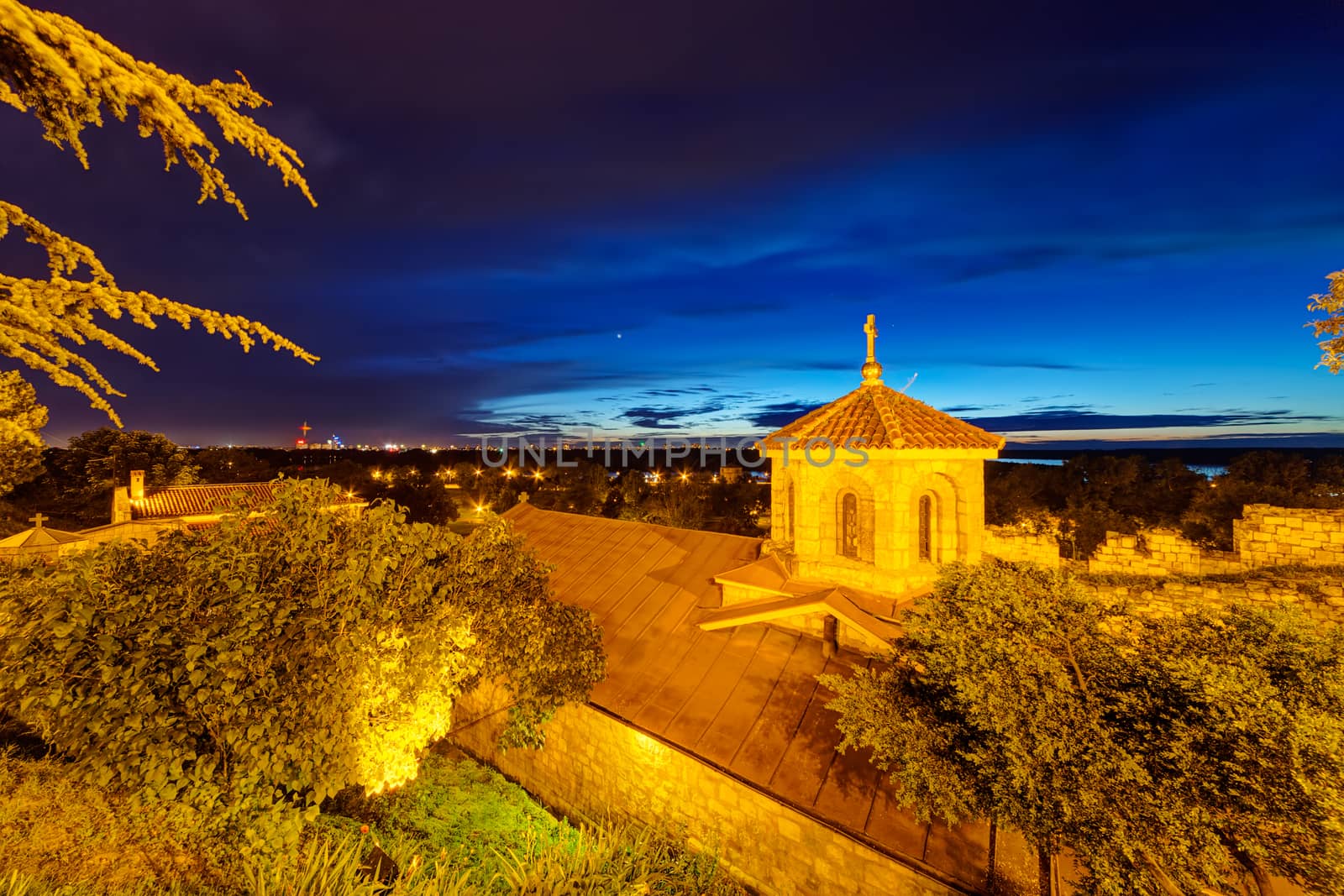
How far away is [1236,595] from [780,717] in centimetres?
1759

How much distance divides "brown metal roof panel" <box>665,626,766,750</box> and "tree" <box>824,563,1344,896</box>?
325 centimetres

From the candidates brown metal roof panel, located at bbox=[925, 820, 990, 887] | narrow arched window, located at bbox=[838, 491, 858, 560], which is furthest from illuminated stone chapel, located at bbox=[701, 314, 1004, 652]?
brown metal roof panel, located at bbox=[925, 820, 990, 887]

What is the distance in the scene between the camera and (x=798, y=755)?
7883mm

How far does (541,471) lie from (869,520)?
54684mm

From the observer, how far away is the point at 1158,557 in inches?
819

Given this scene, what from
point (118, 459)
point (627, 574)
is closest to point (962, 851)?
point (627, 574)

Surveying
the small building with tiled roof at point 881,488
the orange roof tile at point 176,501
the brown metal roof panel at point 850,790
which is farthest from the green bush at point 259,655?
the orange roof tile at point 176,501

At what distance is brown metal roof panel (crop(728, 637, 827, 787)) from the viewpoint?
25.7 ft

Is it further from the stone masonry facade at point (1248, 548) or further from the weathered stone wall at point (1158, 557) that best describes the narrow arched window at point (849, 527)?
the stone masonry facade at point (1248, 548)

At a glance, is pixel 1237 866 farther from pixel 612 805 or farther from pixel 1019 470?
pixel 1019 470

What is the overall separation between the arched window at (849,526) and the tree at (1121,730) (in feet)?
13.2

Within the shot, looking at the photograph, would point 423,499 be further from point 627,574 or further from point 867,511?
point 867,511

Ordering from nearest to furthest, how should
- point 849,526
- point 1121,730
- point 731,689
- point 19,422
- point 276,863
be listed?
point 1121,730 → point 276,863 → point 731,689 → point 849,526 → point 19,422

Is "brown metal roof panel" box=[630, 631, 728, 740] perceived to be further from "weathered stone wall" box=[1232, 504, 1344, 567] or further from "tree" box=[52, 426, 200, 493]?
"tree" box=[52, 426, 200, 493]
